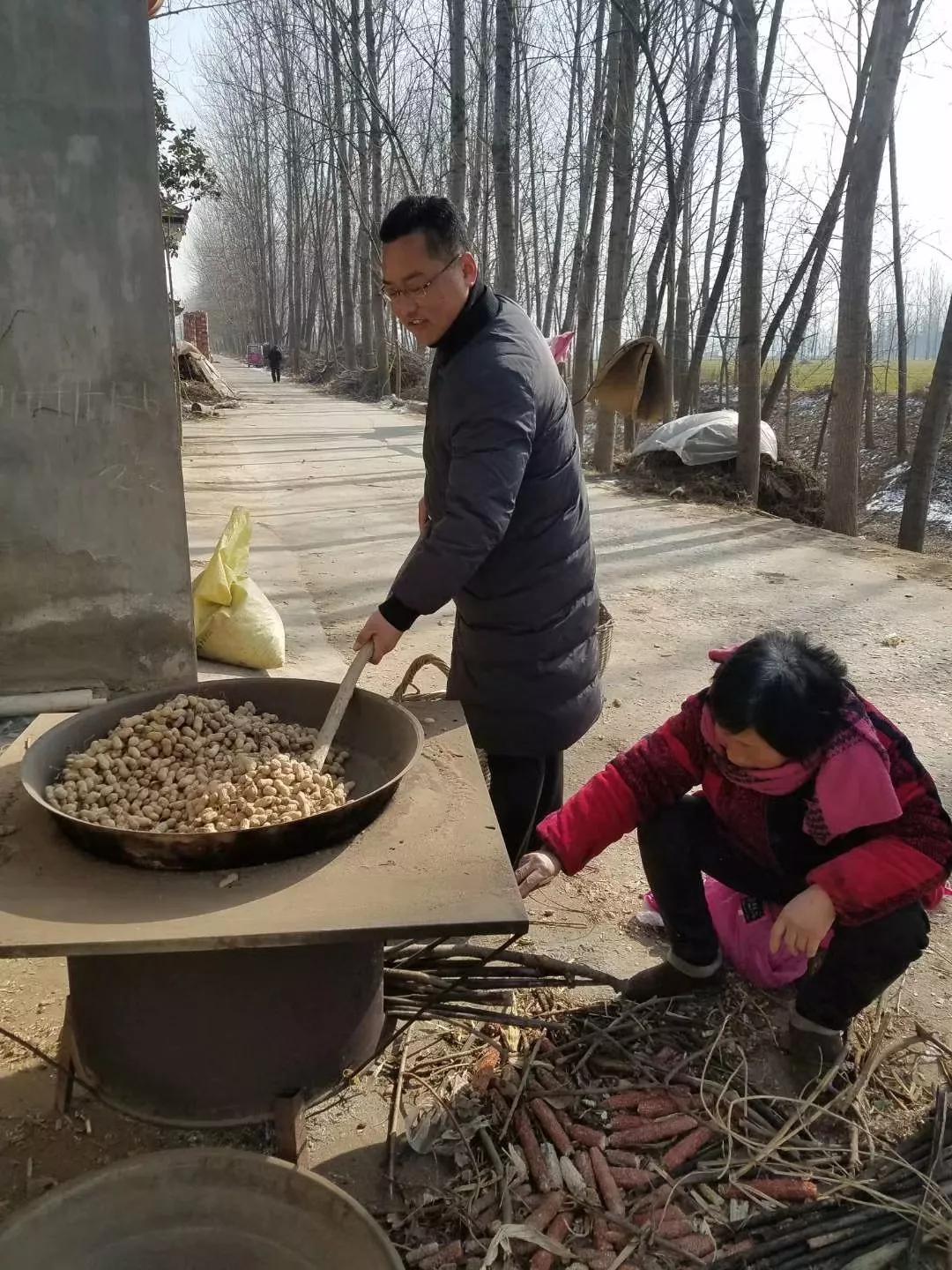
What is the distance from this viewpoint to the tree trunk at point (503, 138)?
9219 mm

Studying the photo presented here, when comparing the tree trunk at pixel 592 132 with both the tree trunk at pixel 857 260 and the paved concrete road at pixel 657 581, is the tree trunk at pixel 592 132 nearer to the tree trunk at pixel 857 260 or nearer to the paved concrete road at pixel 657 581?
the tree trunk at pixel 857 260

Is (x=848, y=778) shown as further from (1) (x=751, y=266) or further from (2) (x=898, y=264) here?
(2) (x=898, y=264)

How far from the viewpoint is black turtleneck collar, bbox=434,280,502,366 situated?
88.2 inches

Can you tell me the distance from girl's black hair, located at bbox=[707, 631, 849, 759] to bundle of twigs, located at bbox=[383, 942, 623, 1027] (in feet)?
2.31

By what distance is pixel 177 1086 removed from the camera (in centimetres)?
178

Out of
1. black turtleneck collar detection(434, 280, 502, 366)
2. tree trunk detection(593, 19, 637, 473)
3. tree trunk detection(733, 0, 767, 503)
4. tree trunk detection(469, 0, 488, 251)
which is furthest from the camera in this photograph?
tree trunk detection(469, 0, 488, 251)

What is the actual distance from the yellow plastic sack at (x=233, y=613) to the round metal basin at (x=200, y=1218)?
2771 millimetres

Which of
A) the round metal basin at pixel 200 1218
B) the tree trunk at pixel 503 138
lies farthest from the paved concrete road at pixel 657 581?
the round metal basin at pixel 200 1218

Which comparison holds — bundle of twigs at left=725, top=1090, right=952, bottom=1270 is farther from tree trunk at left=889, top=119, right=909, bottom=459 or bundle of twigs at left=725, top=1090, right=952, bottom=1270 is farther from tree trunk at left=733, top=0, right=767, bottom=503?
tree trunk at left=889, top=119, right=909, bottom=459

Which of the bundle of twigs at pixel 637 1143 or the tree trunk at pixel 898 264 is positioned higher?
the tree trunk at pixel 898 264

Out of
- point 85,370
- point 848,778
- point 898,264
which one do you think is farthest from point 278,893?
point 898,264

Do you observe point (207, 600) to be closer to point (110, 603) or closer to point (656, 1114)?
point (110, 603)

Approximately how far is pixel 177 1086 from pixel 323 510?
277 inches

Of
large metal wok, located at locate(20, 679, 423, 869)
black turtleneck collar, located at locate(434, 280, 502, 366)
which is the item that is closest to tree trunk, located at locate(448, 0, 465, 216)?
black turtleneck collar, located at locate(434, 280, 502, 366)
